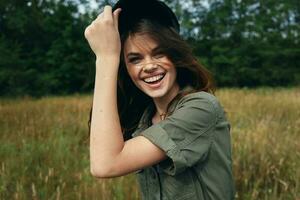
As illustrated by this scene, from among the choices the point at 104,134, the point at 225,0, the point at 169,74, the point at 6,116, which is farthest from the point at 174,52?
the point at 225,0

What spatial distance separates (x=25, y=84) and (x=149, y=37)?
20385 mm

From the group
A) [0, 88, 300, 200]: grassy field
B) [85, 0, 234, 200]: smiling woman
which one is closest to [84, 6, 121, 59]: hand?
[85, 0, 234, 200]: smiling woman

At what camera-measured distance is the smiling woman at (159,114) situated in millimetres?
1245

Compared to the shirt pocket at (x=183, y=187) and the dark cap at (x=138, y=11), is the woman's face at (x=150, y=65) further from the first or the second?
the shirt pocket at (x=183, y=187)

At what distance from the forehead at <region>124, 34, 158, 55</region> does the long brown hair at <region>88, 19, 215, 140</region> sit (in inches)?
0.5

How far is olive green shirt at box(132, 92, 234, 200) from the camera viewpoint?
1.25 meters

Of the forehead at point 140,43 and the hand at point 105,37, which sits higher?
the hand at point 105,37

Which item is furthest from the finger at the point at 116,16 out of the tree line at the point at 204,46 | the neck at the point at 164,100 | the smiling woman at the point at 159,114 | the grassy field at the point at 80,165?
the tree line at the point at 204,46

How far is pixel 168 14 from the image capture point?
1521 millimetres

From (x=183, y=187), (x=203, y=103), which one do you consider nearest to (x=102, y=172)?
(x=183, y=187)

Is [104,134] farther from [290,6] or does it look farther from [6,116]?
[290,6]

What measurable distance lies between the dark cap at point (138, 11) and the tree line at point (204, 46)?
1767 centimetres

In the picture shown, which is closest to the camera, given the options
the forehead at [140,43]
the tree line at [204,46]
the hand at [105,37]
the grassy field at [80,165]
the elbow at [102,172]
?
the elbow at [102,172]

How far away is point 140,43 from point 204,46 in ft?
93.1
